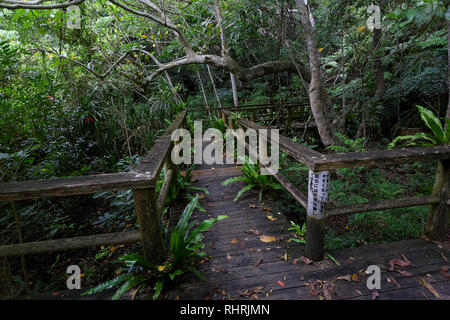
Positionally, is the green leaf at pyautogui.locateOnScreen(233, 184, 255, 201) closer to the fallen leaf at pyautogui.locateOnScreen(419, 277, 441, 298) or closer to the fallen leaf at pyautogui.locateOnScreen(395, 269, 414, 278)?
the fallen leaf at pyautogui.locateOnScreen(395, 269, 414, 278)

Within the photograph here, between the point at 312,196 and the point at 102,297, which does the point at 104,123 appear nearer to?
the point at 102,297

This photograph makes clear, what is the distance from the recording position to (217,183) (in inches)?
160

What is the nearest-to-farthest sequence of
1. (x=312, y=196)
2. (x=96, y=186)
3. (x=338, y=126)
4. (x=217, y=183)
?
(x=96, y=186), (x=312, y=196), (x=217, y=183), (x=338, y=126)

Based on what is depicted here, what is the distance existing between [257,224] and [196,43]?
4.36 meters

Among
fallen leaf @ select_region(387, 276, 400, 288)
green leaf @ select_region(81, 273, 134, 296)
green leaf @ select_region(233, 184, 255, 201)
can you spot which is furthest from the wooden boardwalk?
green leaf @ select_region(233, 184, 255, 201)

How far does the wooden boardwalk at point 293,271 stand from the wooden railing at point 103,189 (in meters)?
0.45

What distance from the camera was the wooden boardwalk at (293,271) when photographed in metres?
1.79

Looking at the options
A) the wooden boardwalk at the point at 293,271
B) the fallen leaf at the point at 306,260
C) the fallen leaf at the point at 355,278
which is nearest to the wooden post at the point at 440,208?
the wooden boardwalk at the point at 293,271

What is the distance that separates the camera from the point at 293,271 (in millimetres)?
2014

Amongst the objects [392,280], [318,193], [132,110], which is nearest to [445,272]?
[392,280]

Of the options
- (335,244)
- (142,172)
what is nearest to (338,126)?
(335,244)

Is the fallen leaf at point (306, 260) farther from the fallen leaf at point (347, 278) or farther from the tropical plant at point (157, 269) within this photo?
the tropical plant at point (157, 269)

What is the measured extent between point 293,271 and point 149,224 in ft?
3.98

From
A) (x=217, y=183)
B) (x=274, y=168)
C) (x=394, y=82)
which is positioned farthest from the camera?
(x=394, y=82)
